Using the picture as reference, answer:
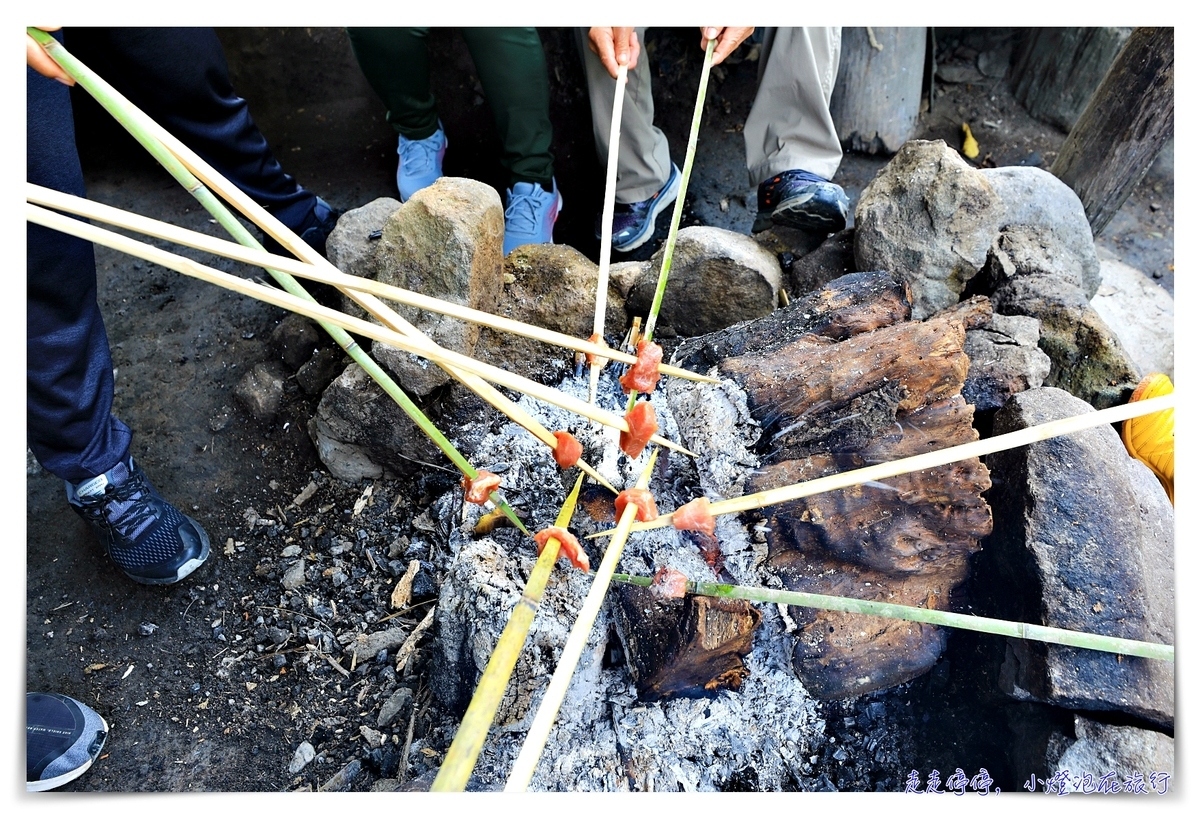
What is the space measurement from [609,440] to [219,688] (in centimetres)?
135

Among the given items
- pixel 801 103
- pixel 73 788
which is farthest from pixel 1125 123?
pixel 73 788

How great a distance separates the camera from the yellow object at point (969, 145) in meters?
3.86

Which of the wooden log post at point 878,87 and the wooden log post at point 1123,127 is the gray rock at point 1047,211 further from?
the wooden log post at point 878,87

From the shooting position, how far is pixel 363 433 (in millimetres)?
2271

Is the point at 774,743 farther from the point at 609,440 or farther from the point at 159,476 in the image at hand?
the point at 159,476

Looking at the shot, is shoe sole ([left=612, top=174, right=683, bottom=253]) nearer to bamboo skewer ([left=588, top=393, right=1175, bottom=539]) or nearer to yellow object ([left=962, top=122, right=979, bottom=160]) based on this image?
yellow object ([left=962, top=122, right=979, bottom=160])

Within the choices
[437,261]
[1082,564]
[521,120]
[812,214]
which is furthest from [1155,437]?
[521,120]

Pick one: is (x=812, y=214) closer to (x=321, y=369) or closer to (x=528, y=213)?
(x=528, y=213)

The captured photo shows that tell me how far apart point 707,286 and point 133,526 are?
1.99 meters

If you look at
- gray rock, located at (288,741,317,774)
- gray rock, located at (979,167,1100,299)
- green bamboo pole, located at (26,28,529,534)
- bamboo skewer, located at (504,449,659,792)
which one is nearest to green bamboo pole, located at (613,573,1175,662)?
bamboo skewer, located at (504,449,659,792)

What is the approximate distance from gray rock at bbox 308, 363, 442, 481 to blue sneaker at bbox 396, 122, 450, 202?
1.46 meters

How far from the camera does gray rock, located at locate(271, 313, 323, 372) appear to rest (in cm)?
259

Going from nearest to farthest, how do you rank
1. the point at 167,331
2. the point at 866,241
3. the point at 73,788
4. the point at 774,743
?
the point at 774,743
the point at 73,788
the point at 866,241
the point at 167,331

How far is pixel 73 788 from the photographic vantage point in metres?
1.98
